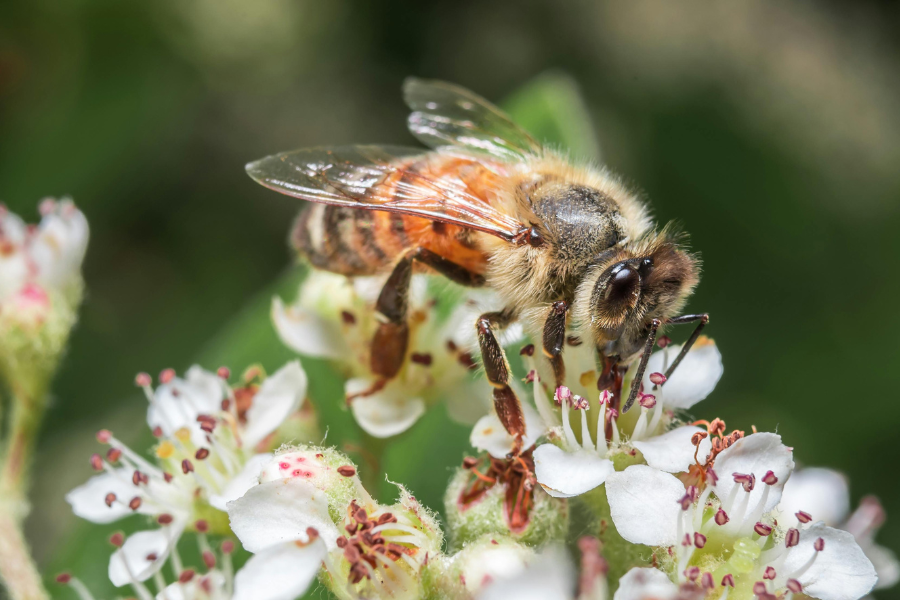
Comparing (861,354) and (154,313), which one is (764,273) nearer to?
(861,354)

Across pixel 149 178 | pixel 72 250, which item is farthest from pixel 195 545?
pixel 149 178

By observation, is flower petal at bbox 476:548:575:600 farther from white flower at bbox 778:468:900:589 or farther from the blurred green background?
the blurred green background

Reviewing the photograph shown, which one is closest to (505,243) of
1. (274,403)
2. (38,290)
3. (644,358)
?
(644,358)

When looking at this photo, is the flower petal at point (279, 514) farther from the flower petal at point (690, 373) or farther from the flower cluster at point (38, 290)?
the flower cluster at point (38, 290)

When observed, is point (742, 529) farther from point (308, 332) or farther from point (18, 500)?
point (18, 500)

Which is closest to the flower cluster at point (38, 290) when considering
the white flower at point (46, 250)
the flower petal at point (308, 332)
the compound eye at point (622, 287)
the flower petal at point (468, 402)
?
the white flower at point (46, 250)

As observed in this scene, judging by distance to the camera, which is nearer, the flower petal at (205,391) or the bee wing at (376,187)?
the bee wing at (376,187)

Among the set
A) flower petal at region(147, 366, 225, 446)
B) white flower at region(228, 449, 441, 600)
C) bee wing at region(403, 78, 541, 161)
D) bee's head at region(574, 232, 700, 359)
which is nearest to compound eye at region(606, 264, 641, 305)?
bee's head at region(574, 232, 700, 359)
